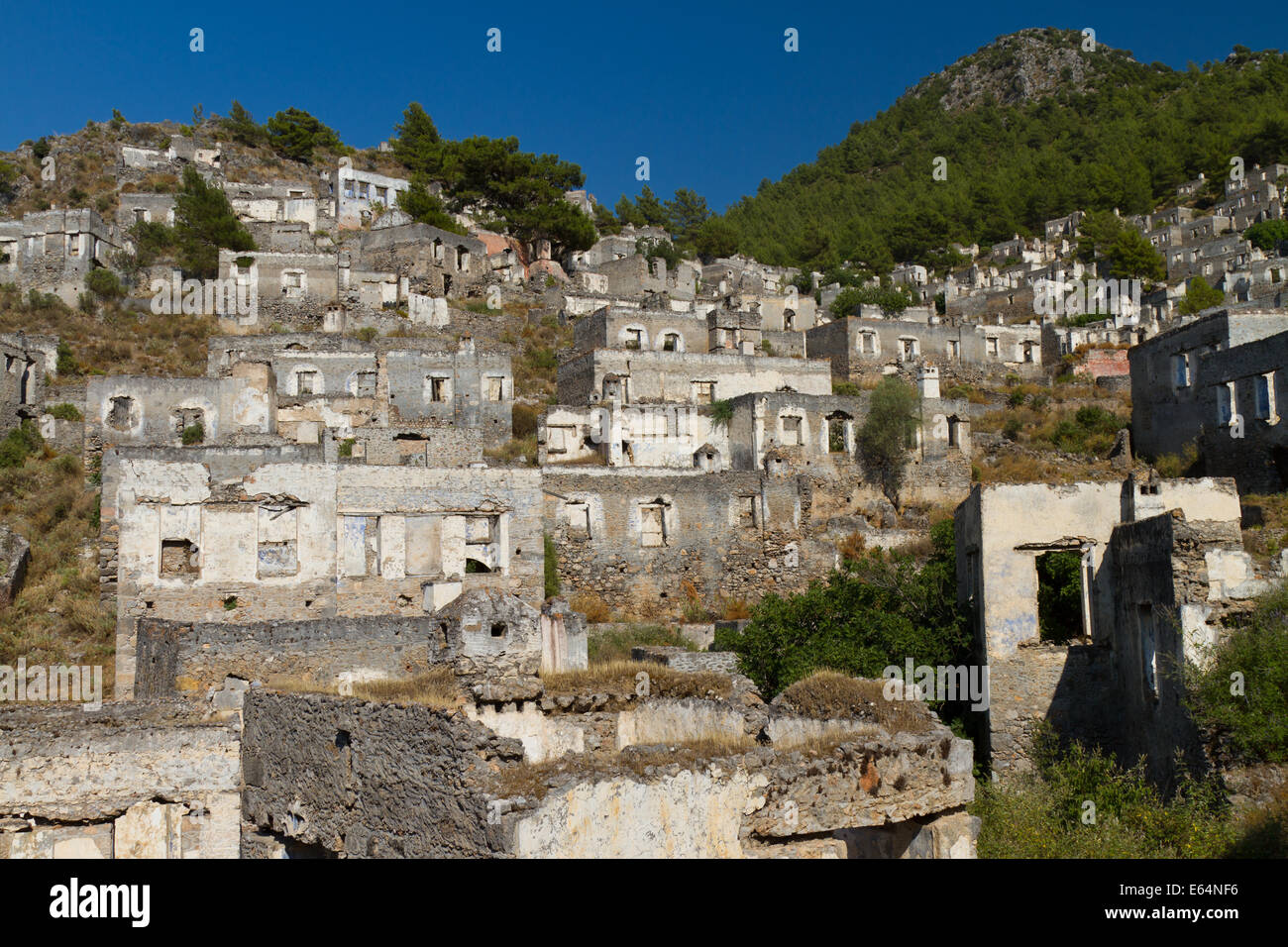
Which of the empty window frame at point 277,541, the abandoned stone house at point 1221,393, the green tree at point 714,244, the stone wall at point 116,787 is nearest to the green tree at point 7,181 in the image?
the green tree at point 714,244

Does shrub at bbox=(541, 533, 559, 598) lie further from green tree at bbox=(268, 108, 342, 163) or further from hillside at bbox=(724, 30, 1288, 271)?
green tree at bbox=(268, 108, 342, 163)

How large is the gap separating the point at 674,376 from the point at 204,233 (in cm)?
2761

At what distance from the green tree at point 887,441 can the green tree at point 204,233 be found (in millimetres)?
32644

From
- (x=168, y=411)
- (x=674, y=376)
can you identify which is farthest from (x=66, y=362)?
(x=674, y=376)

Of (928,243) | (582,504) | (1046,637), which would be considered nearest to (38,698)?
(582,504)

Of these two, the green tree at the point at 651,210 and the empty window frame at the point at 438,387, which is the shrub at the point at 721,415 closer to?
the empty window frame at the point at 438,387

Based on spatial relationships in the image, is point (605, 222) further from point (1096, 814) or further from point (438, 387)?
point (1096, 814)

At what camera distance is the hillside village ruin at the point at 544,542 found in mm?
10719

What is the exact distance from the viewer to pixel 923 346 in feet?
169

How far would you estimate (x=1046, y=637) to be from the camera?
64.6ft

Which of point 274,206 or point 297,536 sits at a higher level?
point 274,206

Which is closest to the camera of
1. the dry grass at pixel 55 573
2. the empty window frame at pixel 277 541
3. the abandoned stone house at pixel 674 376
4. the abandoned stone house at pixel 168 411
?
the dry grass at pixel 55 573
